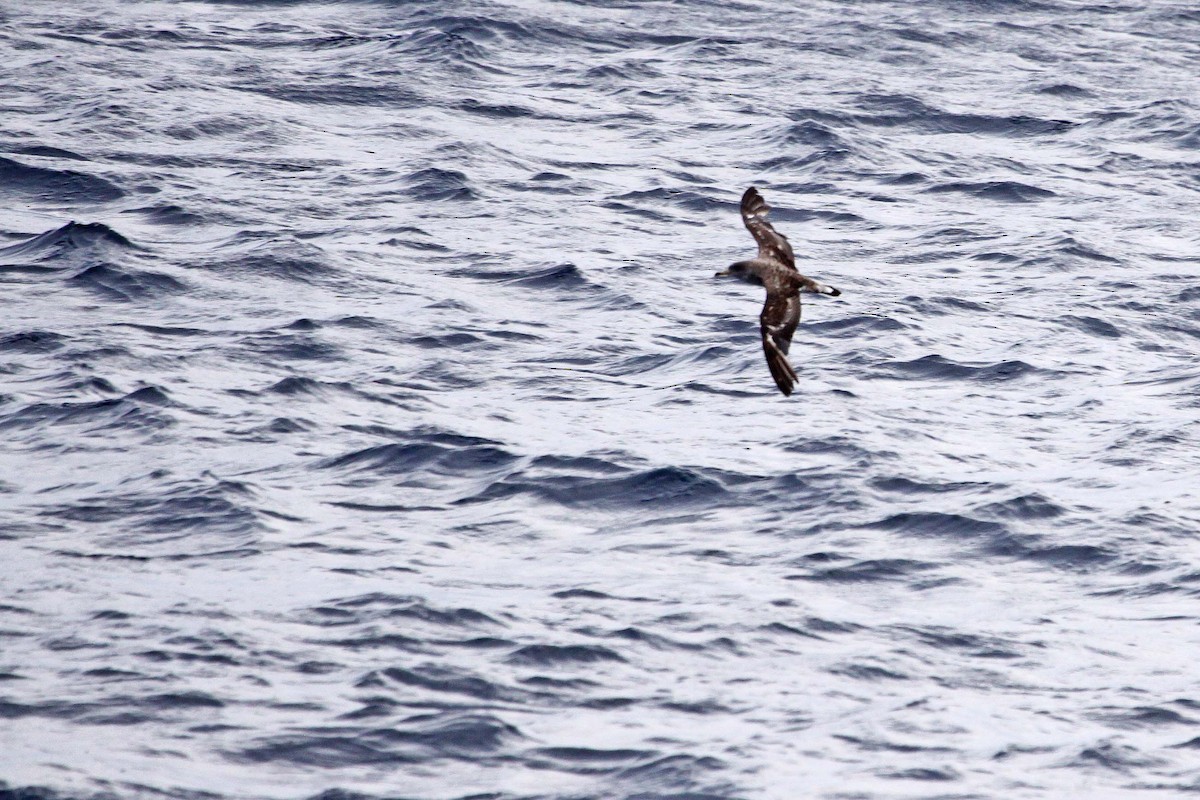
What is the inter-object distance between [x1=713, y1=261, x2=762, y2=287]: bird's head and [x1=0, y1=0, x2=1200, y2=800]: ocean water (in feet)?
6.09

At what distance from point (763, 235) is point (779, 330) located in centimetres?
202

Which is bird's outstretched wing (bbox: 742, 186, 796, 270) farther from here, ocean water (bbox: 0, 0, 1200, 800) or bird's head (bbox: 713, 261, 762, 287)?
ocean water (bbox: 0, 0, 1200, 800)

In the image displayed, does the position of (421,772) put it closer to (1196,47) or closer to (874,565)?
(874,565)

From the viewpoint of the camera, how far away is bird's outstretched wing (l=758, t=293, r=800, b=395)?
44.3 ft

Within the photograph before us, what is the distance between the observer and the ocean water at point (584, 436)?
1259 cm

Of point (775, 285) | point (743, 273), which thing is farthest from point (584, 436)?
point (775, 285)

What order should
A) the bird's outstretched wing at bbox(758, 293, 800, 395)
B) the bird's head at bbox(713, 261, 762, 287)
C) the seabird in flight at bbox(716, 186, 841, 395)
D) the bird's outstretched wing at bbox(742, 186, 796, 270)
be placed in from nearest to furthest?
the bird's outstretched wing at bbox(758, 293, 800, 395) → the seabird in flight at bbox(716, 186, 841, 395) → the bird's head at bbox(713, 261, 762, 287) → the bird's outstretched wing at bbox(742, 186, 796, 270)

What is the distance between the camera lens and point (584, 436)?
17.0 metres

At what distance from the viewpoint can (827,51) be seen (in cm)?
3134

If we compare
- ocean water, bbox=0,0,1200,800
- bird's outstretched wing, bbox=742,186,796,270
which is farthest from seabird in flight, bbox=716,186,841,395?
ocean water, bbox=0,0,1200,800

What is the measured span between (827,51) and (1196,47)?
6.43m

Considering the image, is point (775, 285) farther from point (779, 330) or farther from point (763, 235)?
point (763, 235)

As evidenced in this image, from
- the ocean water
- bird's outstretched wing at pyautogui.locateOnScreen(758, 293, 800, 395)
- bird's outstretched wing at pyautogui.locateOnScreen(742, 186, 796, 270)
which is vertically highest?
bird's outstretched wing at pyautogui.locateOnScreen(742, 186, 796, 270)

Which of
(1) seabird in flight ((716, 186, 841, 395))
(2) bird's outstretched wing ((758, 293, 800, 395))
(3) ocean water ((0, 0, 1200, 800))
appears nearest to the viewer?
(3) ocean water ((0, 0, 1200, 800))
